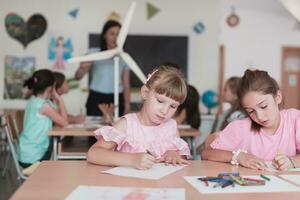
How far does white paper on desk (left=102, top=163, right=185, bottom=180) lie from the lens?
1.22 metres

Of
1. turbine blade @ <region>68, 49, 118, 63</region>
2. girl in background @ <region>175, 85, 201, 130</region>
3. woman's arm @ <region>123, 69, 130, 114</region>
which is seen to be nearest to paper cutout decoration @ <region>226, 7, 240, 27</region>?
woman's arm @ <region>123, 69, 130, 114</region>

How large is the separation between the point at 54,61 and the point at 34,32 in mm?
418

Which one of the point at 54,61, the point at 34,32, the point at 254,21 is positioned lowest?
the point at 54,61

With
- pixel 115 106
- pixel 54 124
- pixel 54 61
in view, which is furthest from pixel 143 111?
pixel 54 61

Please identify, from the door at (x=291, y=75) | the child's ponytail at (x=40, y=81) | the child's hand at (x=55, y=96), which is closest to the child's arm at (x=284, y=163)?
the child's ponytail at (x=40, y=81)

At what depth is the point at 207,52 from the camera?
17.2ft

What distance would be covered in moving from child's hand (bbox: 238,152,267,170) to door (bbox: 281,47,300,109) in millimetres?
7514

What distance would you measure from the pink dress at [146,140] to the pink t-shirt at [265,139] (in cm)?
16

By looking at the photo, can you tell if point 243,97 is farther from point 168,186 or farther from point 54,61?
point 54,61

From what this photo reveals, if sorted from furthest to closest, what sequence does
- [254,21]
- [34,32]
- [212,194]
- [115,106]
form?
[254,21] → [34,32] → [115,106] → [212,194]

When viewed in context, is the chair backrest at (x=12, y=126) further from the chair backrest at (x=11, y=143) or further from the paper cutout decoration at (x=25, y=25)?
the paper cutout decoration at (x=25, y=25)

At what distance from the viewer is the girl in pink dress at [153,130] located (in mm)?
1461

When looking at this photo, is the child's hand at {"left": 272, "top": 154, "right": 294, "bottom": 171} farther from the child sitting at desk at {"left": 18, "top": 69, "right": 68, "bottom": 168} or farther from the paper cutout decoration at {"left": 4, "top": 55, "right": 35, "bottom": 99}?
the paper cutout decoration at {"left": 4, "top": 55, "right": 35, "bottom": 99}

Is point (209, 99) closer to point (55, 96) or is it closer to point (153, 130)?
point (55, 96)
